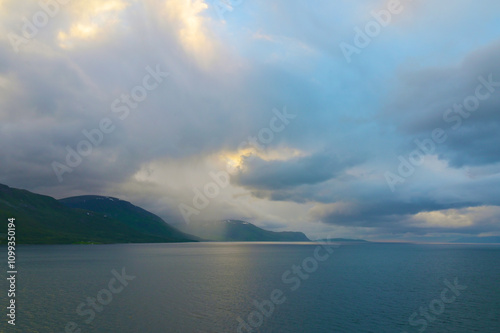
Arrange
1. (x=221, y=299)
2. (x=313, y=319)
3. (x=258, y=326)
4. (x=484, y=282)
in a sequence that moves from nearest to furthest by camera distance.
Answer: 1. (x=258, y=326)
2. (x=313, y=319)
3. (x=221, y=299)
4. (x=484, y=282)

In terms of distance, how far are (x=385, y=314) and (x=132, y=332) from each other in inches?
1963

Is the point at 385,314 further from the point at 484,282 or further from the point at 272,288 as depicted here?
the point at 484,282

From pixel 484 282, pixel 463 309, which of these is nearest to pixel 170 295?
pixel 463 309

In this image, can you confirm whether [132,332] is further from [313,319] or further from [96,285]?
[96,285]

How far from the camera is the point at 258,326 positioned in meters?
58.7

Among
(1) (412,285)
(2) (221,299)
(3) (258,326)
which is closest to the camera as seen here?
(3) (258,326)

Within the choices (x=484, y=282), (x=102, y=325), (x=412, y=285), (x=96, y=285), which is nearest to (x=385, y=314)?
(x=412, y=285)

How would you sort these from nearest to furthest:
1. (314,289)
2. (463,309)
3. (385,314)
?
(385,314), (463,309), (314,289)

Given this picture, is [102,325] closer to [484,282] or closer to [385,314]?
[385,314]

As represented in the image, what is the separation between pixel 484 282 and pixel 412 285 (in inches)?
1208

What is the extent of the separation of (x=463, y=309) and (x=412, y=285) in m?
34.9

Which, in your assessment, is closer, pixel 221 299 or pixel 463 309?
pixel 463 309

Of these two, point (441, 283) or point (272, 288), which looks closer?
point (272, 288)

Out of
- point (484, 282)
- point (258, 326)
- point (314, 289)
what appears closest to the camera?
point (258, 326)
